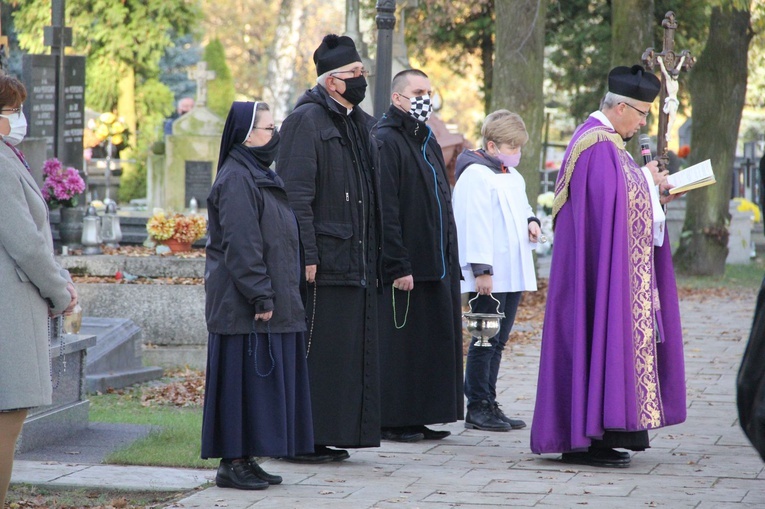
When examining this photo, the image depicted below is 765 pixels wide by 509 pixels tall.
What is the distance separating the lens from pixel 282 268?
6.05 m

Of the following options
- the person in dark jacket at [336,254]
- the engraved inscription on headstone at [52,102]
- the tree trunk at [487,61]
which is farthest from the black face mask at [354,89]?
the tree trunk at [487,61]

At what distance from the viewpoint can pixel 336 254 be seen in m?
6.66

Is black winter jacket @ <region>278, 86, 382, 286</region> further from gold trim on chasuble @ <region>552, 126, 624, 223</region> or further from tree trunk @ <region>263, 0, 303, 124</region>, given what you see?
tree trunk @ <region>263, 0, 303, 124</region>

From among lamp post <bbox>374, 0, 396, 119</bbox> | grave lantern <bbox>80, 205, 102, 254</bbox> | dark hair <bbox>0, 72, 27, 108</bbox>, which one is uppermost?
lamp post <bbox>374, 0, 396, 119</bbox>

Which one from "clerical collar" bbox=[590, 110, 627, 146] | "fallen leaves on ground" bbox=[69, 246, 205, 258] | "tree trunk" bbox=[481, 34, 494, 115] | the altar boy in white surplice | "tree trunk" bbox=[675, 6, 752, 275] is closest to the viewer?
"clerical collar" bbox=[590, 110, 627, 146]

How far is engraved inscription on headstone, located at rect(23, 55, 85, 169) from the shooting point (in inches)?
723

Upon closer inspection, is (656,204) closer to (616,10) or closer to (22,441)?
(22,441)

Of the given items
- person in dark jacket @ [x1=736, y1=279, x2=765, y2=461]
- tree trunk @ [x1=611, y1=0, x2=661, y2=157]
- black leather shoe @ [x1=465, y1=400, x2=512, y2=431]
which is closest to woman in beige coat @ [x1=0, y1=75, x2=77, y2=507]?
person in dark jacket @ [x1=736, y1=279, x2=765, y2=461]

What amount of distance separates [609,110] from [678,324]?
3.91 ft

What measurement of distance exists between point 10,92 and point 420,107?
9.66ft

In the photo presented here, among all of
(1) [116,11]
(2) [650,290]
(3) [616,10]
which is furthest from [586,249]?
(1) [116,11]

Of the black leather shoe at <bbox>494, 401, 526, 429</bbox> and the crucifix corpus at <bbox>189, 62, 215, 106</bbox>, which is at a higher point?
the crucifix corpus at <bbox>189, 62, 215, 106</bbox>

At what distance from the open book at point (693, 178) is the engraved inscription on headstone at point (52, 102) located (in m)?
12.3

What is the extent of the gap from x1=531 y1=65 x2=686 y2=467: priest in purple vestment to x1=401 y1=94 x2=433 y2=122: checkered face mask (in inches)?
38.5
